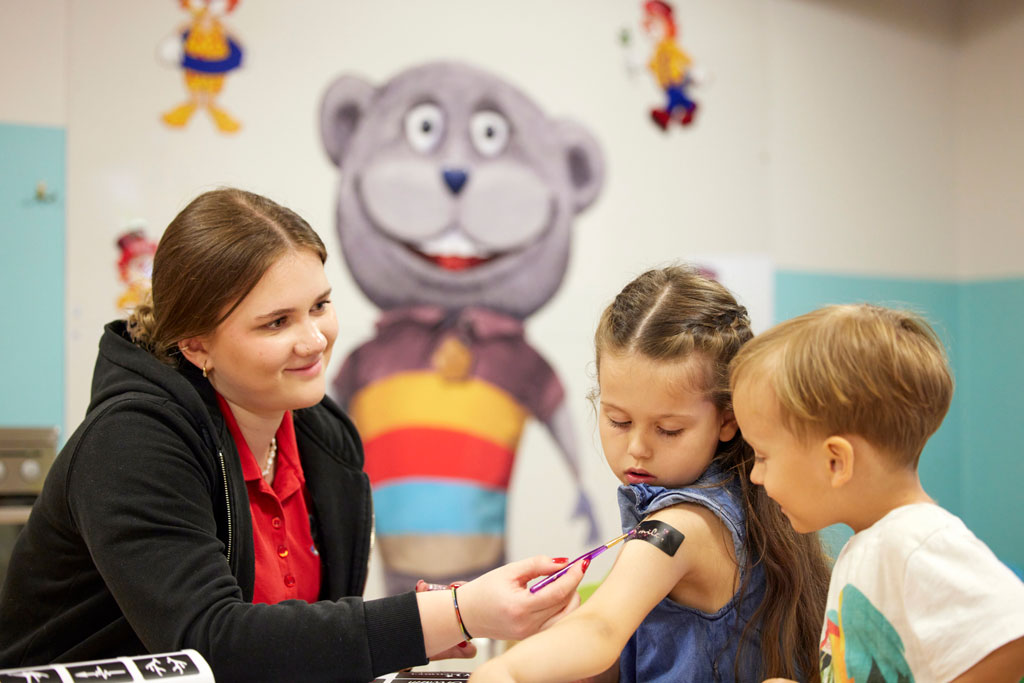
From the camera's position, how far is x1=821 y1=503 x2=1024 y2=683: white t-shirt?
73 centimetres

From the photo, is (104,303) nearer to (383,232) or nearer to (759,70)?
(383,232)

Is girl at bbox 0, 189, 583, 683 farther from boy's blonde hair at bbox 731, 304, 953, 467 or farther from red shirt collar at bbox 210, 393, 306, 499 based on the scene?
boy's blonde hair at bbox 731, 304, 953, 467

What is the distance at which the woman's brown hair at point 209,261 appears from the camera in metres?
1.12

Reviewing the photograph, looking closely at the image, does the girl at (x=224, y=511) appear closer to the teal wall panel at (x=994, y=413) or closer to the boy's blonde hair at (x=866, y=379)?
the boy's blonde hair at (x=866, y=379)

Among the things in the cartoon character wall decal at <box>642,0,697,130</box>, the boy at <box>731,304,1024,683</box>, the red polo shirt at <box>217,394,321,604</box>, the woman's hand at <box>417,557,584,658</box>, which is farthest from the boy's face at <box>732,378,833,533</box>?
the cartoon character wall decal at <box>642,0,697,130</box>

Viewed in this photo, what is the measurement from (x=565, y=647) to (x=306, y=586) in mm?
589

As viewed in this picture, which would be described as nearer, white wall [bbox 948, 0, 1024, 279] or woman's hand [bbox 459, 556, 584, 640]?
woman's hand [bbox 459, 556, 584, 640]

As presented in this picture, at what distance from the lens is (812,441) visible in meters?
0.84

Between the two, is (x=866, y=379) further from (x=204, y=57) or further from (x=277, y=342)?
(x=204, y=57)

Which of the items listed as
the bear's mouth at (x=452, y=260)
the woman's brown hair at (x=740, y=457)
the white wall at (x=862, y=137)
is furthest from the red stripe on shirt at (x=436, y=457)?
the woman's brown hair at (x=740, y=457)

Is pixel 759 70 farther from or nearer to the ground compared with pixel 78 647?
farther from the ground

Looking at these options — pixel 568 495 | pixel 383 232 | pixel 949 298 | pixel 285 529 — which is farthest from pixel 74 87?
pixel 949 298

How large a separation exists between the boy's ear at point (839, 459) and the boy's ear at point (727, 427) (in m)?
0.25

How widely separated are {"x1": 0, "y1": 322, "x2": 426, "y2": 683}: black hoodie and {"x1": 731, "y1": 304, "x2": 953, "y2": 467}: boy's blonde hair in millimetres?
506
